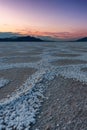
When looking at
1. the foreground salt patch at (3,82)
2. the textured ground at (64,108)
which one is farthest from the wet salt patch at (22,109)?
the foreground salt patch at (3,82)

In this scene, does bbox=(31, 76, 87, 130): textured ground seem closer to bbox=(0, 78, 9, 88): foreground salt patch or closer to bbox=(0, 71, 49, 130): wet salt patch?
bbox=(0, 71, 49, 130): wet salt patch

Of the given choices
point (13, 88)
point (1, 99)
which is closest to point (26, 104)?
point (1, 99)

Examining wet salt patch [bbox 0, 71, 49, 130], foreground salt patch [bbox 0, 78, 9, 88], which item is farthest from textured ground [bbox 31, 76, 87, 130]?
foreground salt patch [bbox 0, 78, 9, 88]

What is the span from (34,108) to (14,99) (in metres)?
2.02

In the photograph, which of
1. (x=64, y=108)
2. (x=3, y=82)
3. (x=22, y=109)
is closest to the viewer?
(x=64, y=108)

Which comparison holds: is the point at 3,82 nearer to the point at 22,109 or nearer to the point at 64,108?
the point at 22,109

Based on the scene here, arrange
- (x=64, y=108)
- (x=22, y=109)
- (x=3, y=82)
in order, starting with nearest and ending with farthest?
(x=64, y=108) → (x=22, y=109) → (x=3, y=82)

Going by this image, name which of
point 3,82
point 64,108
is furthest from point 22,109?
point 3,82

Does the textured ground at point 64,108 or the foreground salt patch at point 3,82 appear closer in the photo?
the textured ground at point 64,108

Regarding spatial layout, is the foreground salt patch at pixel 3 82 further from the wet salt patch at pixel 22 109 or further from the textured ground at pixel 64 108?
the textured ground at pixel 64 108

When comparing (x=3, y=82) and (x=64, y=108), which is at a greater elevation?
(x=64, y=108)

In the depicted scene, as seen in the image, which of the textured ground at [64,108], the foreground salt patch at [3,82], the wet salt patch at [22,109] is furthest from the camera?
the foreground salt patch at [3,82]

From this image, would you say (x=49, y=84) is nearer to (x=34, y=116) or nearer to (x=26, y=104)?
(x=26, y=104)

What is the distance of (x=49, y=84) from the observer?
17.9 meters
